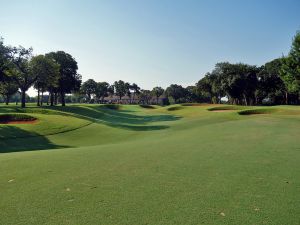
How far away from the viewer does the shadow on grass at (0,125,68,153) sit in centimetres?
2078

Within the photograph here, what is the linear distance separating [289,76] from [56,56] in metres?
55.9

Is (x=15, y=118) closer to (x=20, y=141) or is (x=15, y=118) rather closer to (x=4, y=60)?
(x=20, y=141)

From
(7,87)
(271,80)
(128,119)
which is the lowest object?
(128,119)

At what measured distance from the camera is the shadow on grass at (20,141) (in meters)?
20.8

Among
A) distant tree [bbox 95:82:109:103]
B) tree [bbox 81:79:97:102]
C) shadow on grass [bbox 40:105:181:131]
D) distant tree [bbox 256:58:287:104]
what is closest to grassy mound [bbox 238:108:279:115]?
shadow on grass [bbox 40:105:181:131]

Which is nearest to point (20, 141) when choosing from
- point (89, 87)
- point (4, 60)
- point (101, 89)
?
point (4, 60)

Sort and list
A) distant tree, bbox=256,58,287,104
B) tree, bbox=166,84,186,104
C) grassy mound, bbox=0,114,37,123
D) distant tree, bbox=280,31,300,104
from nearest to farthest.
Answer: grassy mound, bbox=0,114,37,123 → distant tree, bbox=280,31,300,104 → distant tree, bbox=256,58,287,104 → tree, bbox=166,84,186,104

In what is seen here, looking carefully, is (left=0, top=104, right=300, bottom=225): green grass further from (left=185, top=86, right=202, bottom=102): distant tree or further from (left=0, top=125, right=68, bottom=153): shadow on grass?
(left=185, top=86, right=202, bottom=102): distant tree

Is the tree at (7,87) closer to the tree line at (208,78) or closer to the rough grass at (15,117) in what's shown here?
the tree line at (208,78)

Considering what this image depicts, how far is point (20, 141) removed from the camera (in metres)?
23.2

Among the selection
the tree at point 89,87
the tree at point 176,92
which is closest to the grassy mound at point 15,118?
the tree at point 89,87

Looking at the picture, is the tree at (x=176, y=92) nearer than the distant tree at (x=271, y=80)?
No

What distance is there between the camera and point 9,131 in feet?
84.7

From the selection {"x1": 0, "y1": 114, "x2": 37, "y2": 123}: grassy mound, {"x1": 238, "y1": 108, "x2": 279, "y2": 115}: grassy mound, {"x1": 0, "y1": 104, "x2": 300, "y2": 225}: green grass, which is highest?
{"x1": 238, "y1": 108, "x2": 279, "y2": 115}: grassy mound
